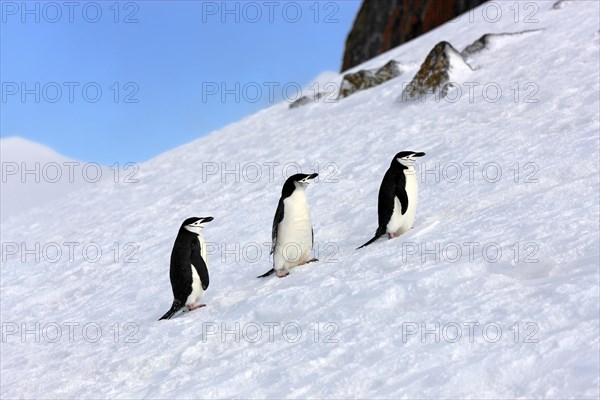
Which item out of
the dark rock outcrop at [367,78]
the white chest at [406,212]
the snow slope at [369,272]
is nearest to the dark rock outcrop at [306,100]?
the dark rock outcrop at [367,78]

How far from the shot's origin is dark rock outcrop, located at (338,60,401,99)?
1712cm

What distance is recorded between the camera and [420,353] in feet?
13.2

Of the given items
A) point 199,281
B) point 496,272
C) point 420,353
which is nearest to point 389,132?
point 199,281

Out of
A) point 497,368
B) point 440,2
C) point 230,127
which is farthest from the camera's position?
point 440,2

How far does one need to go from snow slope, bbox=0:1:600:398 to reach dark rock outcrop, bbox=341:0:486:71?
13.2m

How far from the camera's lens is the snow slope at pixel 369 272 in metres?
3.96

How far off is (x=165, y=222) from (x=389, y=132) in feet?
14.0

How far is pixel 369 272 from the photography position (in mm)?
5672

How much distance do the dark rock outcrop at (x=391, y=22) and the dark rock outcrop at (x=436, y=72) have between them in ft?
46.3

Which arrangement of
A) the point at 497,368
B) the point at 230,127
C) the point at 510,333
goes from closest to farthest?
the point at 497,368 < the point at 510,333 < the point at 230,127

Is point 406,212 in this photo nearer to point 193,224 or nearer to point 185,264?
point 193,224

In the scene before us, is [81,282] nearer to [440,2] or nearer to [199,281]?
[199,281]

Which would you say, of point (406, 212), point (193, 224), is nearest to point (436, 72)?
point (406, 212)

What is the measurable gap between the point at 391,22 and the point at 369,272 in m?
26.4
